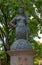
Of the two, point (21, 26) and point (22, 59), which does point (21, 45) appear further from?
point (21, 26)

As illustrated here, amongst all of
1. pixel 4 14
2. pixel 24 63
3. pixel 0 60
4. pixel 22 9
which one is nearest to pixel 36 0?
pixel 22 9

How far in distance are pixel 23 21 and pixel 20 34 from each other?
0.52 metres

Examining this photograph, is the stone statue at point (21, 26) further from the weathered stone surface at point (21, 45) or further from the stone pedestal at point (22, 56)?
the stone pedestal at point (22, 56)

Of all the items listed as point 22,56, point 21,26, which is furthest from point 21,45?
point 21,26

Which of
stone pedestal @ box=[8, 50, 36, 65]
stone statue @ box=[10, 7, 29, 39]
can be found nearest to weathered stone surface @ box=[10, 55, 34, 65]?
stone pedestal @ box=[8, 50, 36, 65]

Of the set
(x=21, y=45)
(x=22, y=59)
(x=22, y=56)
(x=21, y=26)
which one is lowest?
(x=22, y=59)

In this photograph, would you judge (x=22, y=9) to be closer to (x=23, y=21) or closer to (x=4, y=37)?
(x=23, y=21)

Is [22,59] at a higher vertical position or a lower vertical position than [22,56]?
lower

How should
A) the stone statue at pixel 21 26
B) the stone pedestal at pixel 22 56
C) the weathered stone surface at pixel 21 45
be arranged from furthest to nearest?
the stone statue at pixel 21 26 → the weathered stone surface at pixel 21 45 → the stone pedestal at pixel 22 56

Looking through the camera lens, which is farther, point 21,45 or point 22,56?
point 21,45

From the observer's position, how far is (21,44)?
9.39 m

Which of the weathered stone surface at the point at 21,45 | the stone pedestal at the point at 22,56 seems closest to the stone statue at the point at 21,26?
the weathered stone surface at the point at 21,45

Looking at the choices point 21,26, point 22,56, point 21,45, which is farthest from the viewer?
point 21,26

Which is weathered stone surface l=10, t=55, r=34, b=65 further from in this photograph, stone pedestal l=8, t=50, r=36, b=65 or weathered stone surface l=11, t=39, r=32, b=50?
weathered stone surface l=11, t=39, r=32, b=50
